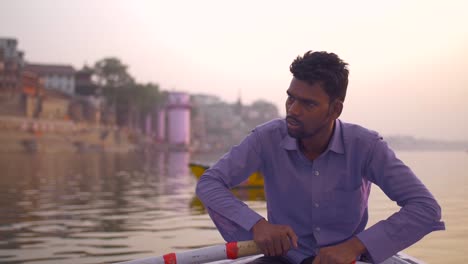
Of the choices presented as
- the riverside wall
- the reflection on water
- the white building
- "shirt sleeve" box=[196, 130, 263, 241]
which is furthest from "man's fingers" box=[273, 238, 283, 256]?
the white building

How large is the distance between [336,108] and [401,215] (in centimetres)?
52

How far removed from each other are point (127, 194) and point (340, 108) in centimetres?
1362

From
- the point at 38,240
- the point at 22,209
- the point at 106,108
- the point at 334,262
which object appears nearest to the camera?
the point at 334,262

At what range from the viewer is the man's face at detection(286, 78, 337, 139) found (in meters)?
2.49

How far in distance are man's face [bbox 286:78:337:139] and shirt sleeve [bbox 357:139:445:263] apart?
0.31 meters

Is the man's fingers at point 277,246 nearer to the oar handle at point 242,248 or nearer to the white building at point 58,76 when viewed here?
the oar handle at point 242,248

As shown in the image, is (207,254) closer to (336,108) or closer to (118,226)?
(336,108)

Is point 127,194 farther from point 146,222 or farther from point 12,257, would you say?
point 12,257

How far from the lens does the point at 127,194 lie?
1573 cm

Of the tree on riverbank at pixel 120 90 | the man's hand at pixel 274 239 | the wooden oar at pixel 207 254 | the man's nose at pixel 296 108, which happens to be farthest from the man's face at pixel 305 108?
the tree on riverbank at pixel 120 90

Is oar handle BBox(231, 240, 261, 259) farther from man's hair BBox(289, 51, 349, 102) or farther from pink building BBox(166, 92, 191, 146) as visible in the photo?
pink building BBox(166, 92, 191, 146)

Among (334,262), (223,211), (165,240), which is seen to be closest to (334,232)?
(334,262)

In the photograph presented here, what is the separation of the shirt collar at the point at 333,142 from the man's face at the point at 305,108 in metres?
0.09

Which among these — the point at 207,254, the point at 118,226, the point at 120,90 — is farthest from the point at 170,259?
the point at 120,90
